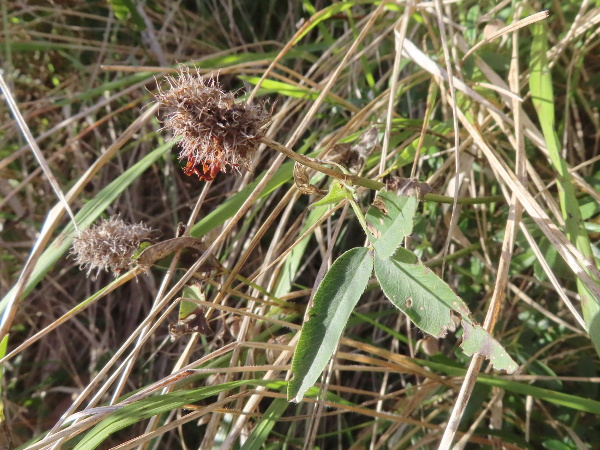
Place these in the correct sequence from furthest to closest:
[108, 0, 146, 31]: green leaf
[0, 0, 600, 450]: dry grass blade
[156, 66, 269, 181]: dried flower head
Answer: [108, 0, 146, 31]: green leaf → [0, 0, 600, 450]: dry grass blade → [156, 66, 269, 181]: dried flower head

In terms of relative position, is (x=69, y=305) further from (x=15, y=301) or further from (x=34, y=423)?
(x=15, y=301)

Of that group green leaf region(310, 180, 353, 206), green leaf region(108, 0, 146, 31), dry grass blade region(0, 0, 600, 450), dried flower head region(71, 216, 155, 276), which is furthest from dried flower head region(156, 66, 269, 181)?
green leaf region(108, 0, 146, 31)

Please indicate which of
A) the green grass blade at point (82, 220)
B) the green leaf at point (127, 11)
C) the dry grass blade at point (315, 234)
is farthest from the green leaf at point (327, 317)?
the green leaf at point (127, 11)

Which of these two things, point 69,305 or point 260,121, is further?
point 69,305

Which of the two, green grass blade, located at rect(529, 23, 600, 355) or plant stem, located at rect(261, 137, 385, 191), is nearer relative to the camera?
plant stem, located at rect(261, 137, 385, 191)

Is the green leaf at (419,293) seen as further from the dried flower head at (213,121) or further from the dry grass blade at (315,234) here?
the dried flower head at (213,121)

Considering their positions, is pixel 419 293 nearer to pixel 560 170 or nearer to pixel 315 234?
pixel 560 170

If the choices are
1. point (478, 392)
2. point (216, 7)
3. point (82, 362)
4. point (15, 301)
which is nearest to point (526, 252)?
point (478, 392)

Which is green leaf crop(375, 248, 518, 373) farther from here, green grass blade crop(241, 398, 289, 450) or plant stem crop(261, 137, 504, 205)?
green grass blade crop(241, 398, 289, 450)
